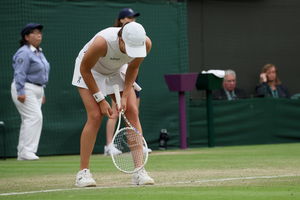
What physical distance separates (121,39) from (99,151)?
786cm

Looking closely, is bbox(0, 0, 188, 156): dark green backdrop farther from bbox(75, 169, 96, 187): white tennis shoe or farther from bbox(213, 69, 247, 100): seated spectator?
bbox(75, 169, 96, 187): white tennis shoe

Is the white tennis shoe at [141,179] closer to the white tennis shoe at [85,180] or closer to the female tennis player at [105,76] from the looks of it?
the female tennis player at [105,76]

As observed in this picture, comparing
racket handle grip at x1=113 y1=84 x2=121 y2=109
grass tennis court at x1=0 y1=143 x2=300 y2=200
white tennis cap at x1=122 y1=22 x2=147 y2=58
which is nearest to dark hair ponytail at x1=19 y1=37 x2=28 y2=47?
grass tennis court at x1=0 y1=143 x2=300 y2=200

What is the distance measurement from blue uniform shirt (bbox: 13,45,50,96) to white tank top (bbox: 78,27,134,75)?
5.39 metres

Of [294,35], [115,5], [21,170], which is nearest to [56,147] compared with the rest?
Answer: [115,5]

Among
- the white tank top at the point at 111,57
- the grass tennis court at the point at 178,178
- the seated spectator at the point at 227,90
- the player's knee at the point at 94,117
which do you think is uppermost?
the white tank top at the point at 111,57

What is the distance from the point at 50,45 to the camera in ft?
51.8

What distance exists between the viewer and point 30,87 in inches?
567

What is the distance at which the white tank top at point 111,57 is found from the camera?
8.62 metres

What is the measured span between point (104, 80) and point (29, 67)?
550 centimetres

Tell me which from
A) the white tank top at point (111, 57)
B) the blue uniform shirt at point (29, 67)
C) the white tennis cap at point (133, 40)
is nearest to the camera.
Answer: the white tennis cap at point (133, 40)

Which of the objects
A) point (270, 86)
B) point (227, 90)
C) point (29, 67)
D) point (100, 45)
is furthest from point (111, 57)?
point (270, 86)

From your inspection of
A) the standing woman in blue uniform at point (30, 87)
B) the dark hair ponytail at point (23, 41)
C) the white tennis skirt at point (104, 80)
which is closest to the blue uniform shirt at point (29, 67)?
the standing woman in blue uniform at point (30, 87)

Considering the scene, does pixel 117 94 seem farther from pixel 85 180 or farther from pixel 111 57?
pixel 85 180
